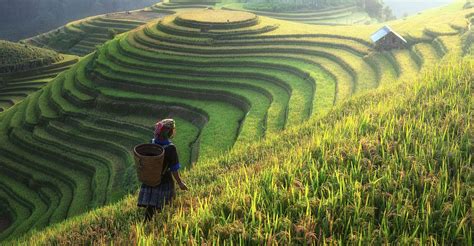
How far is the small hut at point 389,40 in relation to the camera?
80.9 ft

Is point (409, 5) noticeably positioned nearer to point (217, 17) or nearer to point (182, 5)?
point (182, 5)

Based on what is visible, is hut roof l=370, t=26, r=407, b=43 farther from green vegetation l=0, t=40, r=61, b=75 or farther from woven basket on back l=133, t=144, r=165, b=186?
green vegetation l=0, t=40, r=61, b=75

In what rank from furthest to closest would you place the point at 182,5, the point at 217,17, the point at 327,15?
1. the point at 182,5
2. the point at 327,15
3. the point at 217,17

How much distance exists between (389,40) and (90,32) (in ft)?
174

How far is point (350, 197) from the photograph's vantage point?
16.0ft

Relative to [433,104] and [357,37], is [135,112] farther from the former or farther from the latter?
[433,104]

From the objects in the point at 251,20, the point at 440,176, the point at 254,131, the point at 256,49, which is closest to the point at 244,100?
the point at 254,131

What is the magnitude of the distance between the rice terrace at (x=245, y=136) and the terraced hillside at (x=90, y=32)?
10.5 meters

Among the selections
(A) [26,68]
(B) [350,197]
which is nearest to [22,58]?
(A) [26,68]

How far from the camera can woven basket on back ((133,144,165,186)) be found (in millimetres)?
5879

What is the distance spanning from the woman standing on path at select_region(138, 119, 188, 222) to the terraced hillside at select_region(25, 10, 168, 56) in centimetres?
5553

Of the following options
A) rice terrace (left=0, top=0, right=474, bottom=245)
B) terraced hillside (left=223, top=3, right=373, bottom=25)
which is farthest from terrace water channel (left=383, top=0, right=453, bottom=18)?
rice terrace (left=0, top=0, right=474, bottom=245)

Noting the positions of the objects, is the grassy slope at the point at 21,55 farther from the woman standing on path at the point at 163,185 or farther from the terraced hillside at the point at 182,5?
the woman standing on path at the point at 163,185

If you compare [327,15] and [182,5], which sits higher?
[182,5]
